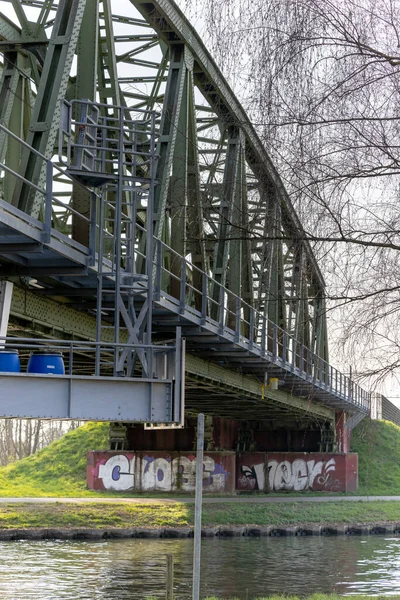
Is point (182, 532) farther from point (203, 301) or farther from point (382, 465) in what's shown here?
point (382, 465)

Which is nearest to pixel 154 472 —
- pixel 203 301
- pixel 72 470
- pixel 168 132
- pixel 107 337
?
pixel 72 470

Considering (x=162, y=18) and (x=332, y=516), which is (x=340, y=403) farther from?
(x=162, y=18)

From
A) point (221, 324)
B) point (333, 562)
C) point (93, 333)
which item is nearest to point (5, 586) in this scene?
point (93, 333)

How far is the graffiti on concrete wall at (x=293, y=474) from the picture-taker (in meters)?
Result: 57.0

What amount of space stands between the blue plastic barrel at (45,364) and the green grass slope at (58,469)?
40360 millimetres

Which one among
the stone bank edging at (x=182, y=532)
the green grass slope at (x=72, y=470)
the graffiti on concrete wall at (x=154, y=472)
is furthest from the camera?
the green grass slope at (x=72, y=470)

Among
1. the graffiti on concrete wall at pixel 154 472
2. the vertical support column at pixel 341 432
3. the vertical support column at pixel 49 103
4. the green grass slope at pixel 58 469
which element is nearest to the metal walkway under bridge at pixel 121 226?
the vertical support column at pixel 49 103

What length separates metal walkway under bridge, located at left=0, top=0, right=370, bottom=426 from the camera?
12.0m

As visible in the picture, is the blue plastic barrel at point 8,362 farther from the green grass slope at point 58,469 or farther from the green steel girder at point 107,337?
the green grass slope at point 58,469

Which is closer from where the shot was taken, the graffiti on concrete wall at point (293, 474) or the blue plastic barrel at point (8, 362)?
the blue plastic barrel at point (8, 362)

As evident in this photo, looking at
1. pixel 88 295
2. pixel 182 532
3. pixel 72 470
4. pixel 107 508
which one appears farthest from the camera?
pixel 72 470

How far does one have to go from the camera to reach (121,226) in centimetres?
2081

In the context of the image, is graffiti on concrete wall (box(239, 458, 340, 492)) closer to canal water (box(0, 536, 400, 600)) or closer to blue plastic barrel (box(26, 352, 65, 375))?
canal water (box(0, 536, 400, 600))

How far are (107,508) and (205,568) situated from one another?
13667 millimetres
